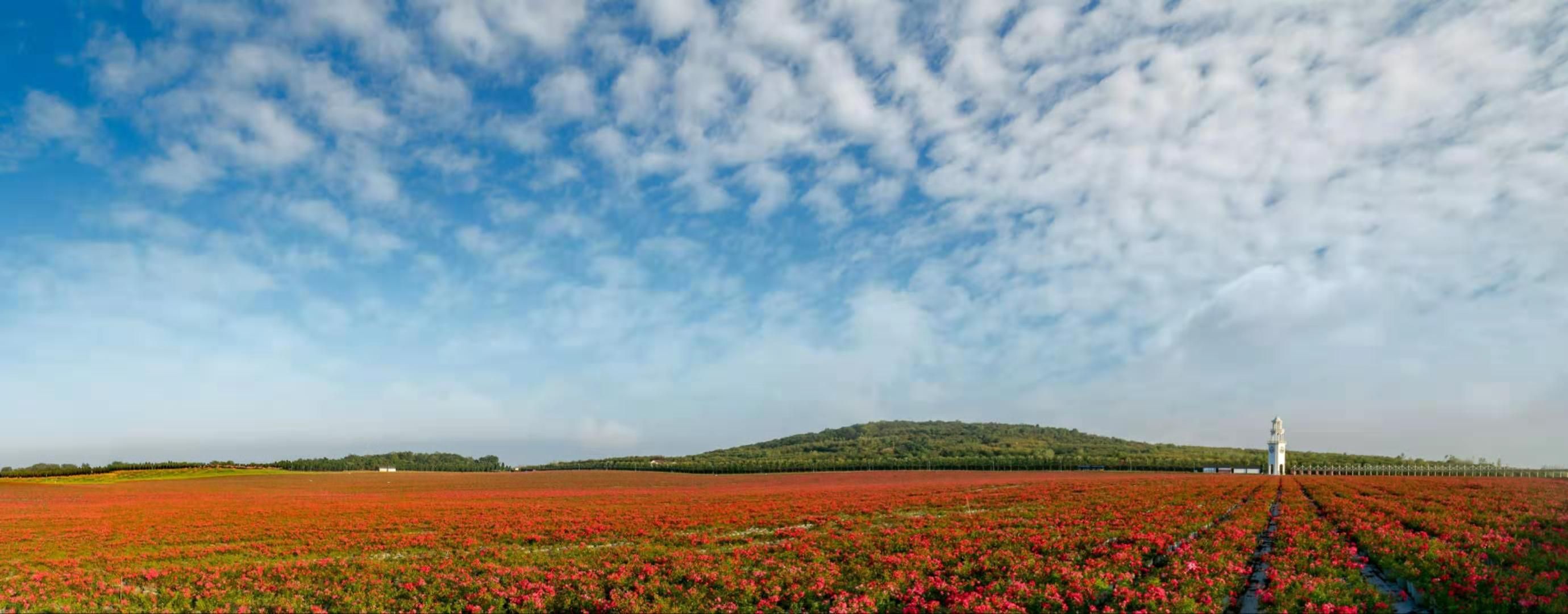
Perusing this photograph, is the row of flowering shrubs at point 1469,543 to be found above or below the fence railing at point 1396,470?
above

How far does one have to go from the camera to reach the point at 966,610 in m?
15.1

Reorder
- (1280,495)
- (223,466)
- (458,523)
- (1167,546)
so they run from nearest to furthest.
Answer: (1167,546) < (458,523) < (1280,495) < (223,466)

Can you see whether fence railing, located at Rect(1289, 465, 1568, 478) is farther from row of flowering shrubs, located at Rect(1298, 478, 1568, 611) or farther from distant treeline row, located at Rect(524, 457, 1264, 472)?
row of flowering shrubs, located at Rect(1298, 478, 1568, 611)

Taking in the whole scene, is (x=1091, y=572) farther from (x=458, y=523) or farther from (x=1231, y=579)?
(x=458, y=523)

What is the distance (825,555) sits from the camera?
2300cm

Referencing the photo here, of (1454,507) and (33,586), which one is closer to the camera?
(33,586)

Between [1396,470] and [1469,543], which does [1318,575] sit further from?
[1396,470]

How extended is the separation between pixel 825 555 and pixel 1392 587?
15.0m

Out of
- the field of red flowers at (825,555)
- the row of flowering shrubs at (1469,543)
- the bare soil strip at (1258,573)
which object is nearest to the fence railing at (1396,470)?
the field of red flowers at (825,555)

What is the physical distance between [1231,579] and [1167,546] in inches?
243

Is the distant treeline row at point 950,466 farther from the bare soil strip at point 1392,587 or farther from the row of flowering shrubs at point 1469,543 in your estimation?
the bare soil strip at point 1392,587

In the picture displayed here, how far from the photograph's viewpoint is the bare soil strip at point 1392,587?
15.5 meters

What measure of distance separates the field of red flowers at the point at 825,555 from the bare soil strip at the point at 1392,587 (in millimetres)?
Result: 111

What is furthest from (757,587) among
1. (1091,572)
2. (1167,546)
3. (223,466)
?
(223,466)
